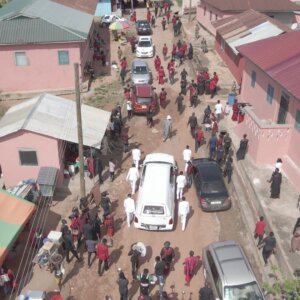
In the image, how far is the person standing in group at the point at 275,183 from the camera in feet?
56.7

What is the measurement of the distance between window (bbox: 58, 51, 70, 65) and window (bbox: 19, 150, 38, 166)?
499 inches

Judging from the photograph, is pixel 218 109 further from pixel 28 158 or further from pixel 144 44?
pixel 144 44

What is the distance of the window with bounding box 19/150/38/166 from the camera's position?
757 inches

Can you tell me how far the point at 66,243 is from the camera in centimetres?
1543

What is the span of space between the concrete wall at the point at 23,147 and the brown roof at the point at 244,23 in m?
18.7

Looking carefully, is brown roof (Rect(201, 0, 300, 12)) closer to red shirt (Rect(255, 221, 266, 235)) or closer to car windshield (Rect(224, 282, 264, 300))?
red shirt (Rect(255, 221, 266, 235))

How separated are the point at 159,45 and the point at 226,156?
2141 centimetres

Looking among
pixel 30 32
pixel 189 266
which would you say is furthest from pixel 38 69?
pixel 189 266

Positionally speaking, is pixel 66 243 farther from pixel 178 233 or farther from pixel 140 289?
pixel 178 233

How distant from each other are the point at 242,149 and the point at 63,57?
15.6 meters

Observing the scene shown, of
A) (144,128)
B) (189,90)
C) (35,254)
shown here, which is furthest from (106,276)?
(189,90)

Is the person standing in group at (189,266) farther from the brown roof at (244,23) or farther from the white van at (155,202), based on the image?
the brown roof at (244,23)

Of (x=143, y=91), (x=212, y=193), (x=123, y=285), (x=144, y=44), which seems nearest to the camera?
(x=123, y=285)

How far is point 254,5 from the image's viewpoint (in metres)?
39.6
